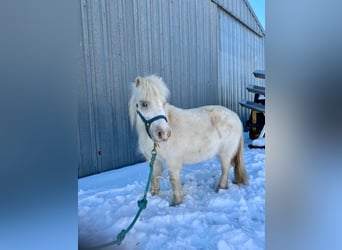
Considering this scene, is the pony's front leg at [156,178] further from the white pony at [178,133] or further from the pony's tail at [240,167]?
the pony's tail at [240,167]

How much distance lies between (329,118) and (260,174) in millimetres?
2164

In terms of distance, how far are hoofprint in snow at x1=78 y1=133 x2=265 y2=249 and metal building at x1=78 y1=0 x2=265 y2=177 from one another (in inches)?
19.1

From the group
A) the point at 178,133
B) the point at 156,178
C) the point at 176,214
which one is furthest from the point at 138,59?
the point at 176,214

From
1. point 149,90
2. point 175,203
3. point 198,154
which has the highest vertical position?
point 149,90

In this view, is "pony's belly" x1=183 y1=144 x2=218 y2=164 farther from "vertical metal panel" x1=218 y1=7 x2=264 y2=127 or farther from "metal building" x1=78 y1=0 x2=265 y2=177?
"vertical metal panel" x1=218 y1=7 x2=264 y2=127

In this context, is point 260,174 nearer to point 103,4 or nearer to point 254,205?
point 254,205

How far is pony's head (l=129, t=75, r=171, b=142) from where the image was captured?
1.41 m

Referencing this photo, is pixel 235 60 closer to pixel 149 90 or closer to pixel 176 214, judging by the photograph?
pixel 149 90

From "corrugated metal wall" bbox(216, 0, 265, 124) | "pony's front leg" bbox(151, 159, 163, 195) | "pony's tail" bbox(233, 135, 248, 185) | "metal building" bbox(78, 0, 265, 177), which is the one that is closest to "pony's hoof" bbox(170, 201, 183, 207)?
"pony's front leg" bbox(151, 159, 163, 195)

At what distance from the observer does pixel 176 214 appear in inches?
56.7

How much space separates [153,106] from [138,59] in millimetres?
1545

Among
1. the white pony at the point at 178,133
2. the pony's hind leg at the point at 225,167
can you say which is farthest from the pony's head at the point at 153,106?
the pony's hind leg at the point at 225,167

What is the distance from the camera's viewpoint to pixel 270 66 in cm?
27

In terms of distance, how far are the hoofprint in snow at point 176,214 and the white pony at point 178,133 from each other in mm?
152
